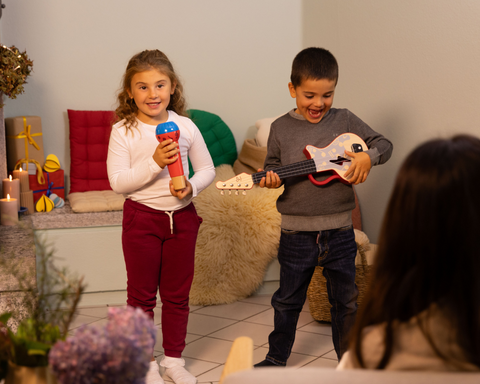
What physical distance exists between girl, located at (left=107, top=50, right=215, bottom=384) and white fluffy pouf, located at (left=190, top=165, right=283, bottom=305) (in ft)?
2.31

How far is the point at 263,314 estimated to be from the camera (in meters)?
2.44

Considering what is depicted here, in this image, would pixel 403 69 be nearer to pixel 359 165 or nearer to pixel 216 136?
pixel 359 165

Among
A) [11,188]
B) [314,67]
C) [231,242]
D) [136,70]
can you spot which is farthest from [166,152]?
[11,188]

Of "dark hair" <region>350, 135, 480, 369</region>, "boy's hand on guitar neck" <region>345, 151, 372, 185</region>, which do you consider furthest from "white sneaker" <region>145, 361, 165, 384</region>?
"dark hair" <region>350, 135, 480, 369</region>

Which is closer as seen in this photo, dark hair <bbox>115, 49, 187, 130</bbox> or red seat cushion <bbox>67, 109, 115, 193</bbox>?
dark hair <bbox>115, 49, 187, 130</bbox>

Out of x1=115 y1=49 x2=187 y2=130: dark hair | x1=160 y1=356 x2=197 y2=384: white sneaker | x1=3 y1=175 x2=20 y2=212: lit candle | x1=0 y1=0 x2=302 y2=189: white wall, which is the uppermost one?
x1=0 y1=0 x2=302 y2=189: white wall

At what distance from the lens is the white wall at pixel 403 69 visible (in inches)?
76.9

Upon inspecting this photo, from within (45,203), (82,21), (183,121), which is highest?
(82,21)

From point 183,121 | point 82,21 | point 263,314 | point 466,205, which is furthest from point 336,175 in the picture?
point 82,21

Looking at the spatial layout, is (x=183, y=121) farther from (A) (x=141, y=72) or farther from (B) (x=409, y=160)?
(B) (x=409, y=160)

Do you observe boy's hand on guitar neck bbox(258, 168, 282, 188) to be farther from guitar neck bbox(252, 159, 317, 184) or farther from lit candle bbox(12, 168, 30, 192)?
lit candle bbox(12, 168, 30, 192)

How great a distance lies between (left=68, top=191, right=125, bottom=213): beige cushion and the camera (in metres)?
2.60

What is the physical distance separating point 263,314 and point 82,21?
198cm

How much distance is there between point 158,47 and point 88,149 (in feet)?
2.52
